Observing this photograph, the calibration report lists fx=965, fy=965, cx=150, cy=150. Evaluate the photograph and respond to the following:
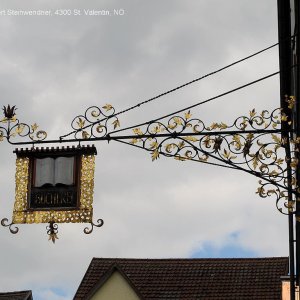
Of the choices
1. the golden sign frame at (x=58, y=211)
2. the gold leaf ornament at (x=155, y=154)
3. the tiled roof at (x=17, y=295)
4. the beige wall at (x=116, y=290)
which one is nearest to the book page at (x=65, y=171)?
the golden sign frame at (x=58, y=211)

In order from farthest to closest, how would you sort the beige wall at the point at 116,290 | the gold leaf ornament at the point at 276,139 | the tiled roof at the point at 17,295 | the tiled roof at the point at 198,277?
1. the tiled roof at the point at 17,295
2. the tiled roof at the point at 198,277
3. the beige wall at the point at 116,290
4. the gold leaf ornament at the point at 276,139

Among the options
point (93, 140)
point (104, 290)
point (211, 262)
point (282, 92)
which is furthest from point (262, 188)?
point (211, 262)

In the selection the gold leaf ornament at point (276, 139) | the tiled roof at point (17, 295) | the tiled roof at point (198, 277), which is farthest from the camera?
the tiled roof at point (17, 295)

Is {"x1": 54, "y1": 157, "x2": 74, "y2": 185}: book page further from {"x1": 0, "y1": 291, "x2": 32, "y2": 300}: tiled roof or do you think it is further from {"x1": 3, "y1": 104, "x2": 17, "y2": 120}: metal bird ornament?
{"x1": 0, "y1": 291, "x2": 32, "y2": 300}: tiled roof

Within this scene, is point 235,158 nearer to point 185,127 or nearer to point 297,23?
point 185,127

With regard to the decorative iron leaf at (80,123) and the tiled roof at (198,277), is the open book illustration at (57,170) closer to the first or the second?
the decorative iron leaf at (80,123)

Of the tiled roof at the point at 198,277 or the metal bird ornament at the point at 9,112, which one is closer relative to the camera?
the metal bird ornament at the point at 9,112

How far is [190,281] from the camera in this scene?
27.7 metres

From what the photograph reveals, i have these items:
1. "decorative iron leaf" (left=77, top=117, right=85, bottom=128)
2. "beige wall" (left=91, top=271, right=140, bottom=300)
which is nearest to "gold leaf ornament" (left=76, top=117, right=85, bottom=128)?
"decorative iron leaf" (left=77, top=117, right=85, bottom=128)

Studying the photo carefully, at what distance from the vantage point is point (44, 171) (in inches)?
432

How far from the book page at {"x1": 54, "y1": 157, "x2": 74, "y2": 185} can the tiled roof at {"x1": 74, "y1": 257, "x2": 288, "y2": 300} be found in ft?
53.1

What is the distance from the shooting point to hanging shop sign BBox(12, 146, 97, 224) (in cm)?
1080

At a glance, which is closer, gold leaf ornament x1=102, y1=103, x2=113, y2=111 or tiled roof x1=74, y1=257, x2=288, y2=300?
gold leaf ornament x1=102, y1=103, x2=113, y2=111

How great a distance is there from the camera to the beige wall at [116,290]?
2647cm
